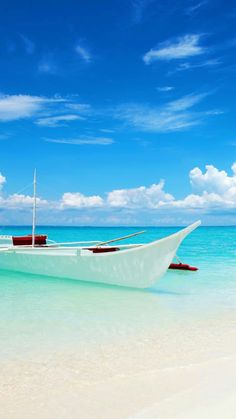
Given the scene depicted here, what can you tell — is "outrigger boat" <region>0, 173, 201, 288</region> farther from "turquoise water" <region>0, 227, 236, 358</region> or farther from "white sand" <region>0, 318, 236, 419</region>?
"white sand" <region>0, 318, 236, 419</region>

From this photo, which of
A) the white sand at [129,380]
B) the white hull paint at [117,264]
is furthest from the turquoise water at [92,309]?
the white sand at [129,380]

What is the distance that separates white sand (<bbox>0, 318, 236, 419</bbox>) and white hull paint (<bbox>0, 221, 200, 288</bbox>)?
4.24m

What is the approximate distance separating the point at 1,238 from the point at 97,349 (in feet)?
54.3

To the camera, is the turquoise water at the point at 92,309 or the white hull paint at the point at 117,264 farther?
the white hull paint at the point at 117,264

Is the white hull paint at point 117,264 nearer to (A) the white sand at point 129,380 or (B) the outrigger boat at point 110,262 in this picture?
(B) the outrigger boat at point 110,262

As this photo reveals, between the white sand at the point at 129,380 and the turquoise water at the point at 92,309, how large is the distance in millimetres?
620

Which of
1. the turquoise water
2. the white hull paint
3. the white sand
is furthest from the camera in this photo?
the white hull paint

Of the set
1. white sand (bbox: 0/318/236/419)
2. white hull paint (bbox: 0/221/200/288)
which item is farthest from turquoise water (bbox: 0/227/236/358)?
white sand (bbox: 0/318/236/419)

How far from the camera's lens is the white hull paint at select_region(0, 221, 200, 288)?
412 inches

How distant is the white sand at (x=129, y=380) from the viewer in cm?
372

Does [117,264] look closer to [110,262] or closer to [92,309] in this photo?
[110,262]

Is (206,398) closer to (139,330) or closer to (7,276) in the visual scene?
(139,330)

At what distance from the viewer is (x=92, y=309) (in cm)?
873

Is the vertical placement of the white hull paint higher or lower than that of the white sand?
higher
